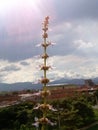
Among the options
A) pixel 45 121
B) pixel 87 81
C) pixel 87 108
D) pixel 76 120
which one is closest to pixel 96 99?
pixel 87 108

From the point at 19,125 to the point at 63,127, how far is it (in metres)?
8.20

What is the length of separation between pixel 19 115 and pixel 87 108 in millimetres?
10644

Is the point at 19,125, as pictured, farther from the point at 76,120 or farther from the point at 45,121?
the point at 45,121

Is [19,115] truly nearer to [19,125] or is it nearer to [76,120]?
[19,125]

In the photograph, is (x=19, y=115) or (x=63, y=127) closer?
(x=63, y=127)

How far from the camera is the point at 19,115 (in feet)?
194

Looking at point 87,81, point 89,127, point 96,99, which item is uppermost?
point 87,81

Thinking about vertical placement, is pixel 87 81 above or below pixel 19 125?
above

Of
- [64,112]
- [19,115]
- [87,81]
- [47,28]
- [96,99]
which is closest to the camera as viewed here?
[47,28]

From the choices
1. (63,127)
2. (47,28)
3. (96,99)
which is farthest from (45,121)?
(96,99)

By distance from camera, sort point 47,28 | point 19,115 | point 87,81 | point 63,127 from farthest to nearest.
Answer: point 87,81
point 19,115
point 63,127
point 47,28

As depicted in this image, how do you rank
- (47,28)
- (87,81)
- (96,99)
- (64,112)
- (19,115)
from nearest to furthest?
(47,28) → (64,112) → (19,115) → (96,99) → (87,81)

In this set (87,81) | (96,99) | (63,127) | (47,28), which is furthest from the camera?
(87,81)

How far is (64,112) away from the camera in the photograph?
54750 mm
